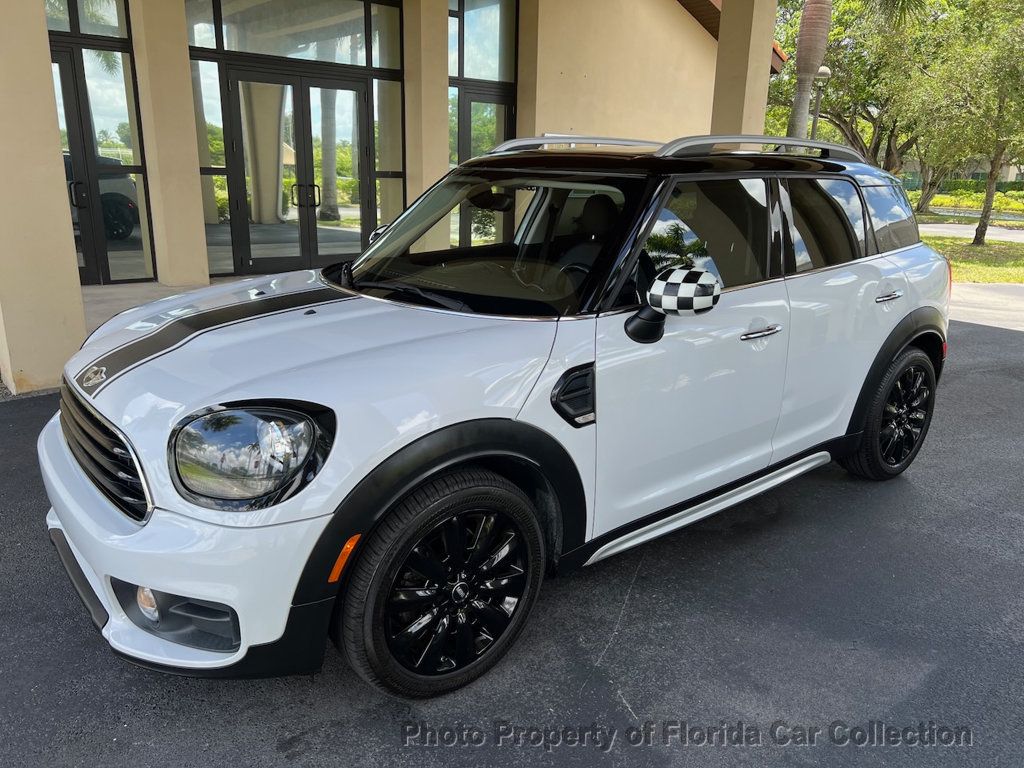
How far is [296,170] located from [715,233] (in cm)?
885

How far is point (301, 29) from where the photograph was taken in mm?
10391

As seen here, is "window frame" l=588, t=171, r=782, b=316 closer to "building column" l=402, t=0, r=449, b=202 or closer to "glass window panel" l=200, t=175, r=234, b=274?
"building column" l=402, t=0, r=449, b=202

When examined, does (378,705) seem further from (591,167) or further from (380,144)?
(380,144)

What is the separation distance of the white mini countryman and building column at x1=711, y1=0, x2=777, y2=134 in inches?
235

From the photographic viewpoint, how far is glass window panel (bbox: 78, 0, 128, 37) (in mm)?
8852

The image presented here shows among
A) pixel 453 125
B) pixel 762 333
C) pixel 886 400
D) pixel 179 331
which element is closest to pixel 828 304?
pixel 762 333

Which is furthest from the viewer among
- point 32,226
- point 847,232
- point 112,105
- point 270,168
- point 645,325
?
point 270,168

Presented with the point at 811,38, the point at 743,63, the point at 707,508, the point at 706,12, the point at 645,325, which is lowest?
the point at 707,508

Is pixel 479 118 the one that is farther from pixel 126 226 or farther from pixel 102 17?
pixel 126 226

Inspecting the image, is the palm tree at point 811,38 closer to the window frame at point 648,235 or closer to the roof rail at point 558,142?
the roof rail at point 558,142

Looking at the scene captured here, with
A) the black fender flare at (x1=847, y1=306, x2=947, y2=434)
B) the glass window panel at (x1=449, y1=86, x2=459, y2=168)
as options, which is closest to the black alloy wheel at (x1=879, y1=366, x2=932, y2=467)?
the black fender flare at (x1=847, y1=306, x2=947, y2=434)

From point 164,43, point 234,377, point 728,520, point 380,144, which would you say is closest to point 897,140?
point 380,144

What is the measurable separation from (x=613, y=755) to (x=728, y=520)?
183 cm

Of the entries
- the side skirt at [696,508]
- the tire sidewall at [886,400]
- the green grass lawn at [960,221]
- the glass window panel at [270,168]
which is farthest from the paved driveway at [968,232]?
the side skirt at [696,508]
